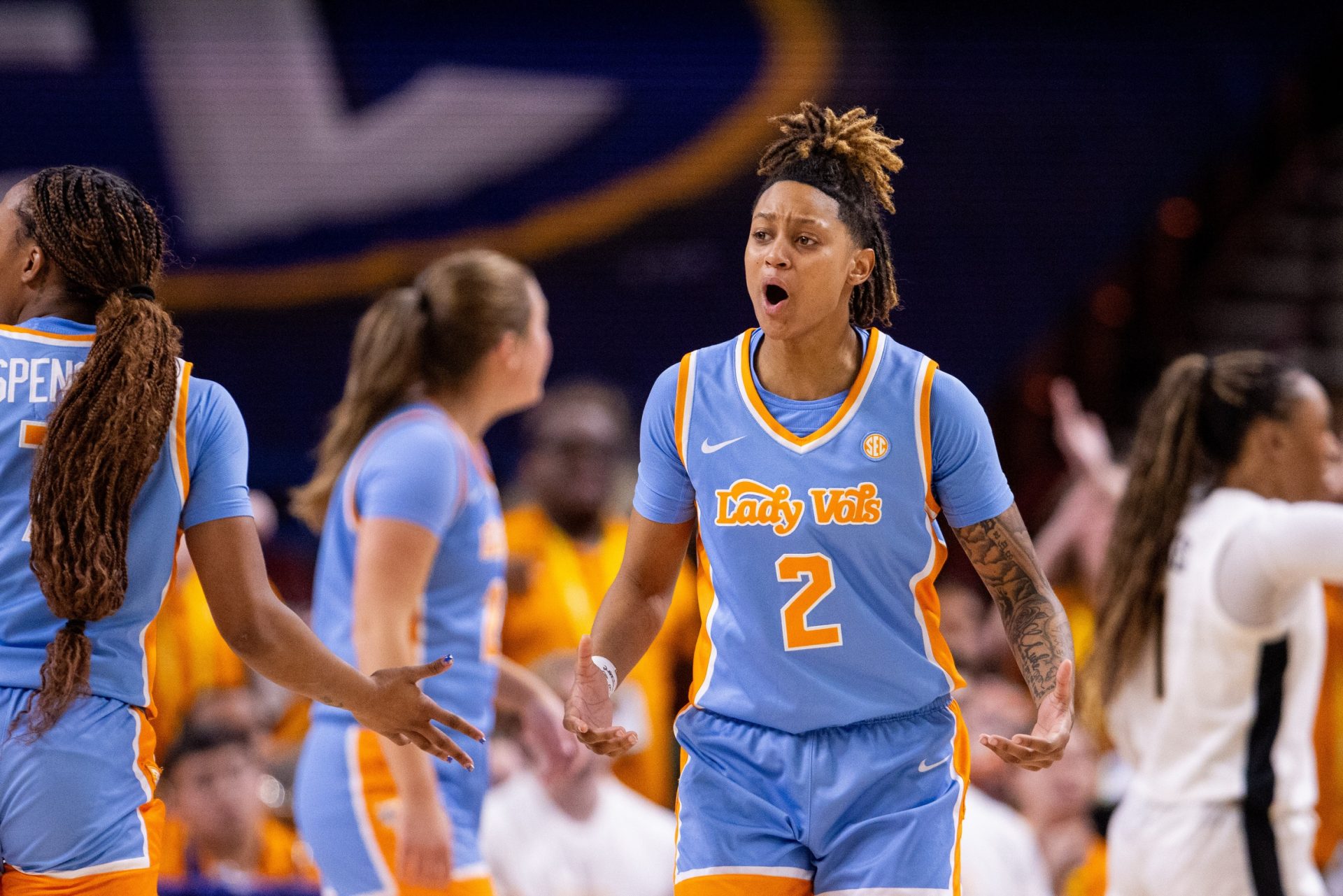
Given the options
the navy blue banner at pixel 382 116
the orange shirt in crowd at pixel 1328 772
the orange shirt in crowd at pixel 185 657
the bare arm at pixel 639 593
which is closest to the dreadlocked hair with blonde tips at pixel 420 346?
the bare arm at pixel 639 593

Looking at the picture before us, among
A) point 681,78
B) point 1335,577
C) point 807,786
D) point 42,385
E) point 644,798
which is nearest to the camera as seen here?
point 42,385

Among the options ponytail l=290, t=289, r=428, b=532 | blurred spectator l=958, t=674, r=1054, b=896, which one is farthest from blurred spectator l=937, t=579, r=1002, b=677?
ponytail l=290, t=289, r=428, b=532

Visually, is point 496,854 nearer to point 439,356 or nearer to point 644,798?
point 644,798

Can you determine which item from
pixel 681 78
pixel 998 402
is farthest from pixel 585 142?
pixel 998 402

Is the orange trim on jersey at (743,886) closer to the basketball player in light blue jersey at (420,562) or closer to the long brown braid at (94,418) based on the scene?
the basketball player in light blue jersey at (420,562)

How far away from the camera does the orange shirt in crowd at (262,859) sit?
5.68 m

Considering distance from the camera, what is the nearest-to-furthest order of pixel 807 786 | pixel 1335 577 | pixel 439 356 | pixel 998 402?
pixel 807 786
pixel 1335 577
pixel 439 356
pixel 998 402

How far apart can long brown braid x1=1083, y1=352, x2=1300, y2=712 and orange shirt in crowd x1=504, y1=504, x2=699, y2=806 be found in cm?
229

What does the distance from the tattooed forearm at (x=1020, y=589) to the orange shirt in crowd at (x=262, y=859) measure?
343cm

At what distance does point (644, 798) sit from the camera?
6566 millimetres

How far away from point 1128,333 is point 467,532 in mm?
8115

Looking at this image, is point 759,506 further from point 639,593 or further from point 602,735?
point 602,735

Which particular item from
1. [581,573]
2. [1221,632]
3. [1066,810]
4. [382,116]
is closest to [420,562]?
[1221,632]

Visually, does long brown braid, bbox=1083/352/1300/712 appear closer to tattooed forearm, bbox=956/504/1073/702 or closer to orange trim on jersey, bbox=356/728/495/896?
tattooed forearm, bbox=956/504/1073/702
